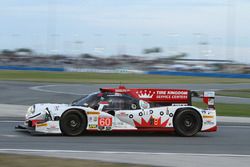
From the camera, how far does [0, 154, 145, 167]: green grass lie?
754 cm

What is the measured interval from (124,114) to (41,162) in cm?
519

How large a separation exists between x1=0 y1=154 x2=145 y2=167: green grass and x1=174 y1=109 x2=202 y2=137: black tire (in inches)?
209

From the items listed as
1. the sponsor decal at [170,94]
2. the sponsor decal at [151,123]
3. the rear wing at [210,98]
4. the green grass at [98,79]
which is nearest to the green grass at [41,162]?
the sponsor decal at [151,123]

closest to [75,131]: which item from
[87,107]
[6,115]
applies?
[87,107]

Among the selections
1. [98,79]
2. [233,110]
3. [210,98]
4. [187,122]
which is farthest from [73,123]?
[98,79]

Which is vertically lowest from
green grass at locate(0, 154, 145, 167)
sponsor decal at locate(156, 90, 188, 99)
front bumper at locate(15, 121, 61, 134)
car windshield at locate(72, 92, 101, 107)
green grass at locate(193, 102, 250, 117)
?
green grass at locate(0, 154, 145, 167)

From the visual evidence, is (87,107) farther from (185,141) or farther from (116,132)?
(185,141)

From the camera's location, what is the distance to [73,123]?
40.5ft

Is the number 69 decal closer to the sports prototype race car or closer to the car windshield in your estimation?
the sports prototype race car

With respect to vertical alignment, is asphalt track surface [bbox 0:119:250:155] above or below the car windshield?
below

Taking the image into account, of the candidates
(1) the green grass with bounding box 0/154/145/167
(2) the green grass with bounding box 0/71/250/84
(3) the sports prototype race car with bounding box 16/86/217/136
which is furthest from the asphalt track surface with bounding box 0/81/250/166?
(2) the green grass with bounding box 0/71/250/84

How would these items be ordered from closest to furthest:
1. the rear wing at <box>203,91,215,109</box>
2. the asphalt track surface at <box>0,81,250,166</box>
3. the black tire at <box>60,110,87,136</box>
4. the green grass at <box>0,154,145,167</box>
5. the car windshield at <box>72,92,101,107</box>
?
the green grass at <box>0,154,145,167</box>, the asphalt track surface at <box>0,81,250,166</box>, the black tire at <box>60,110,87,136</box>, the car windshield at <box>72,92,101,107</box>, the rear wing at <box>203,91,215,109</box>

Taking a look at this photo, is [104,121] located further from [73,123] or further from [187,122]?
[187,122]

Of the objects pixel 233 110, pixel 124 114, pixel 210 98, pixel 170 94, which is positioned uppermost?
pixel 170 94
